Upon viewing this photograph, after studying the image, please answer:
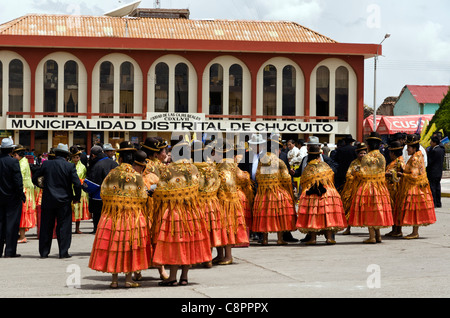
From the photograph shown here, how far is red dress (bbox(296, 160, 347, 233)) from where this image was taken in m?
12.3

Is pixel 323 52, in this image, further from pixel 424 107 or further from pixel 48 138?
pixel 424 107

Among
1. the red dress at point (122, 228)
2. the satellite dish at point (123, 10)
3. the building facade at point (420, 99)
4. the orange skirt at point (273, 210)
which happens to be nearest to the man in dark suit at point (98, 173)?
the orange skirt at point (273, 210)

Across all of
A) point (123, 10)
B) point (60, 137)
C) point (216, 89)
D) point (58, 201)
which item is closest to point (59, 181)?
point (58, 201)

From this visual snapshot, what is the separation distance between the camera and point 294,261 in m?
10.7

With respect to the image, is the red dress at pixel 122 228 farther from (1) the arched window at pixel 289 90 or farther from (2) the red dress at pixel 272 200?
(1) the arched window at pixel 289 90

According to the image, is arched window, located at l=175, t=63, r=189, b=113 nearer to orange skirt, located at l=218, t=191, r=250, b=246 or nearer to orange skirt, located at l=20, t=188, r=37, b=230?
orange skirt, located at l=20, t=188, r=37, b=230

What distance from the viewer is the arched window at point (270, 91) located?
4231 centimetres

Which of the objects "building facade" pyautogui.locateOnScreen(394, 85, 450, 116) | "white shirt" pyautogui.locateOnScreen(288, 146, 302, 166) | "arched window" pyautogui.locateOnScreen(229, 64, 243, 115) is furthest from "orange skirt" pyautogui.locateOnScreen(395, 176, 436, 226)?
"building facade" pyautogui.locateOnScreen(394, 85, 450, 116)

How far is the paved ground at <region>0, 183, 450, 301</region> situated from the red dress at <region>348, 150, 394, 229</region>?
17.3 inches

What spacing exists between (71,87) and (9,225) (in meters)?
30.1
